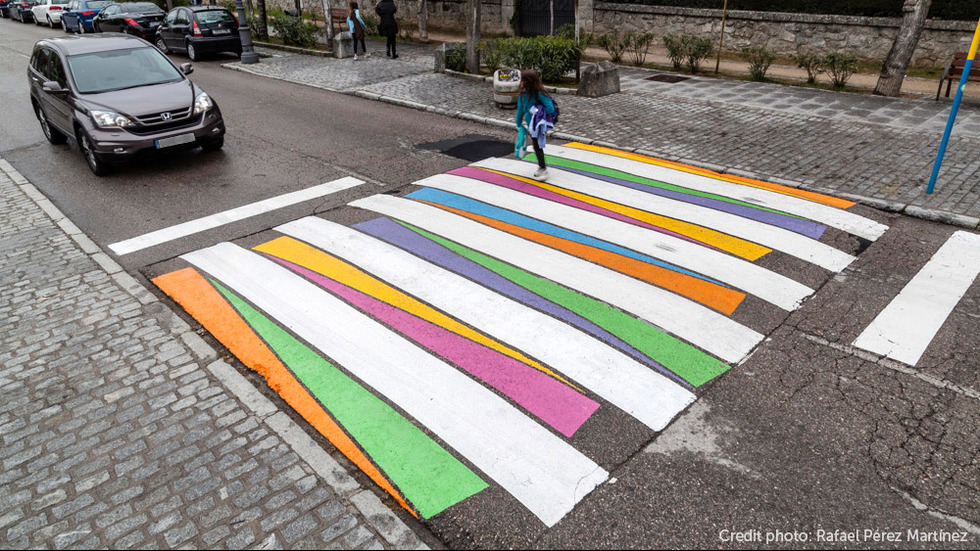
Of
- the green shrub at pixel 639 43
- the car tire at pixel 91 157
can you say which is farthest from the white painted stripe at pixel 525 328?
the green shrub at pixel 639 43

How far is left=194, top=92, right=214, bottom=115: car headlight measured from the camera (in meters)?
10.4

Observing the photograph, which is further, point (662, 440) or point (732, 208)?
point (732, 208)

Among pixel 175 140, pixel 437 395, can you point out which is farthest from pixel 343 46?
pixel 437 395

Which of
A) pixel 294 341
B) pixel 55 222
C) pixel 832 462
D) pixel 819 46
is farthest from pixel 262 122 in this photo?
pixel 819 46

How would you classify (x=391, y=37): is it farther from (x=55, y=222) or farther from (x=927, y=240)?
(x=927, y=240)

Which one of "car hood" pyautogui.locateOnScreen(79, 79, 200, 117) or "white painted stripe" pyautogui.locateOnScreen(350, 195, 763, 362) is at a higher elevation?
"car hood" pyautogui.locateOnScreen(79, 79, 200, 117)

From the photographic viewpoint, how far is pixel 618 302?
241 inches

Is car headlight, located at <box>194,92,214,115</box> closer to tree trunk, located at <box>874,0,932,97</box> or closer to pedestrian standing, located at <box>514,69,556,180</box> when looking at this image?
pedestrian standing, located at <box>514,69,556,180</box>

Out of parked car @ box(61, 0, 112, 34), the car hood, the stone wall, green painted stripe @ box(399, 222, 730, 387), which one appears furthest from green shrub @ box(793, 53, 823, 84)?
parked car @ box(61, 0, 112, 34)

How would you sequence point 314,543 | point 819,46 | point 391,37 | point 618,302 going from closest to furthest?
point 314,543, point 618,302, point 819,46, point 391,37

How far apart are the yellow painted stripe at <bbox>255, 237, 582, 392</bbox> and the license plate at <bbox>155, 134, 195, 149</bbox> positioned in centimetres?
373

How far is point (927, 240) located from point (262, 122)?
12.2 m

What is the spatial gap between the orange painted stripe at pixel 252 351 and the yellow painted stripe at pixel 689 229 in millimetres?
4799

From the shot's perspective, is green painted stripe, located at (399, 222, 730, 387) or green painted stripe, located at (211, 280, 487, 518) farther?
green painted stripe, located at (399, 222, 730, 387)
